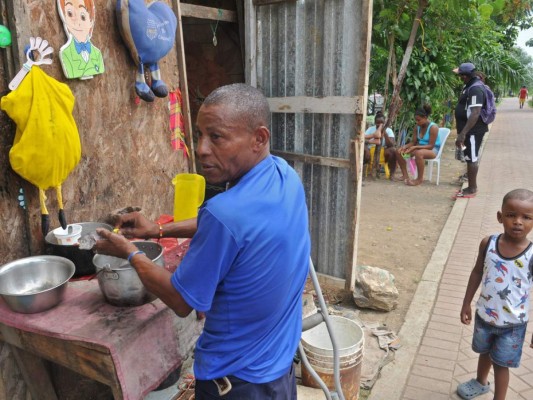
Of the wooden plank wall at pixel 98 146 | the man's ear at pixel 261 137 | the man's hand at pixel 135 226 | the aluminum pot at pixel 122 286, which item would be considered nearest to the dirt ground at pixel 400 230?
the wooden plank wall at pixel 98 146

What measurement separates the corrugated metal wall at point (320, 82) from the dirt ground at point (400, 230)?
23.7 inches

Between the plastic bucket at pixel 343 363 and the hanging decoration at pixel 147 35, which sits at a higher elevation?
the hanging decoration at pixel 147 35

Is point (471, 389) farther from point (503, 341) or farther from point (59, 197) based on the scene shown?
point (59, 197)

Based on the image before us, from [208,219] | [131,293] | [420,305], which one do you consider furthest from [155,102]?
[420,305]

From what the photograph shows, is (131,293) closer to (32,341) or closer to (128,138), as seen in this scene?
(32,341)

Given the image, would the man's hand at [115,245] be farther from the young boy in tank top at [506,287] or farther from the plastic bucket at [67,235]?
the young boy in tank top at [506,287]

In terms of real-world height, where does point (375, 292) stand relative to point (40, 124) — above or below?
below

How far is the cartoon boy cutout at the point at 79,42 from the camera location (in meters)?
2.64

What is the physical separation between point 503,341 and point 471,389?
544 mm

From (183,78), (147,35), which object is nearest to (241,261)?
(147,35)

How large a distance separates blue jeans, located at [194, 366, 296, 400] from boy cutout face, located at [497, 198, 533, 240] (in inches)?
63.4

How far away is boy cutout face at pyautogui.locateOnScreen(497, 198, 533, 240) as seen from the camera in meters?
2.51

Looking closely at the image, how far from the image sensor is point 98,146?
3016 millimetres

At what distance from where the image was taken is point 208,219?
1.44 metres
